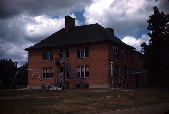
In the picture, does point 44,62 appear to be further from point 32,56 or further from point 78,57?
point 78,57

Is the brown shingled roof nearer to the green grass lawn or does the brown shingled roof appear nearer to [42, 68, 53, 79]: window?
[42, 68, 53, 79]: window

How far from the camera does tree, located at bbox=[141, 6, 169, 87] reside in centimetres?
2781

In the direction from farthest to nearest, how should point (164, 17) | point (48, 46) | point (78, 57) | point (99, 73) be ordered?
1. point (48, 46)
2. point (78, 57)
3. point (99, 73)
4. point (164, 17)

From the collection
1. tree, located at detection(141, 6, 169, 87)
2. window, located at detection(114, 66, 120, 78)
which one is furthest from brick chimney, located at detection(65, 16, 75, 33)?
tree, located at detection(141, 6, 169, 87)

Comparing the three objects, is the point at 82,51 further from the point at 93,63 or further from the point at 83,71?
the point at 83,71

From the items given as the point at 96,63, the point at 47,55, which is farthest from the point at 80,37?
the point at 47,55

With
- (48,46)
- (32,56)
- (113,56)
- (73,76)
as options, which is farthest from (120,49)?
(32,56)

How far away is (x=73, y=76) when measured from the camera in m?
34.2

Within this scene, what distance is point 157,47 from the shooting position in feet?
95.4

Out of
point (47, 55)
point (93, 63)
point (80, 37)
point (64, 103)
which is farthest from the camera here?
point (47, 55)

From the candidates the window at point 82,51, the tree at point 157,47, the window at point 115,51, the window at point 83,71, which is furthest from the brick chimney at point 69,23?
the tree at point 157,47

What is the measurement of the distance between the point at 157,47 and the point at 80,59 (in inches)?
467

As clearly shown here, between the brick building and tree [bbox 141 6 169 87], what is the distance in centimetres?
520

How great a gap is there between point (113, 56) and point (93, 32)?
5.33m
